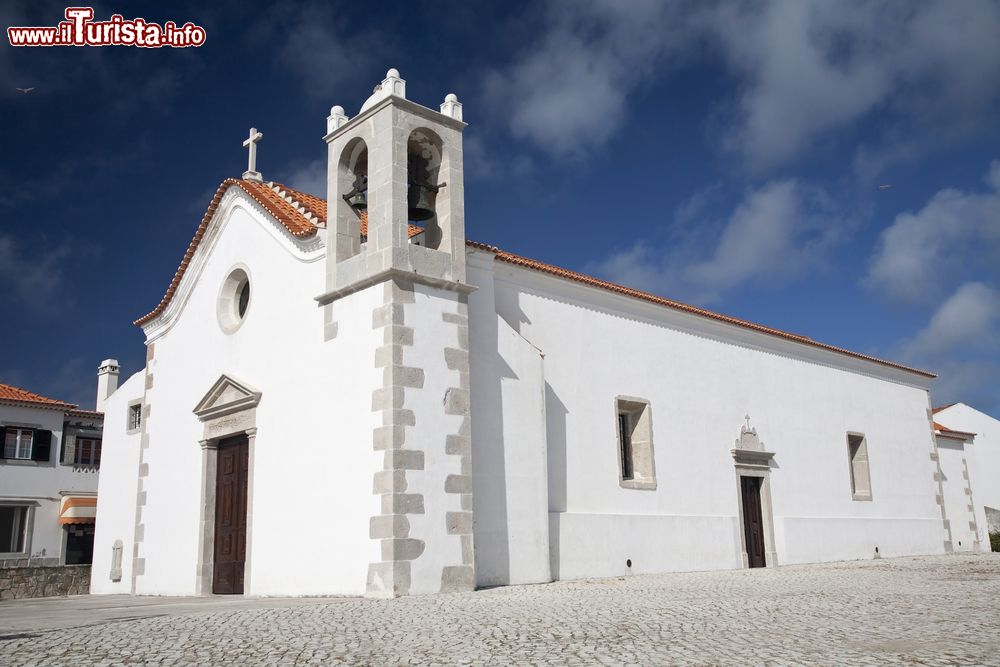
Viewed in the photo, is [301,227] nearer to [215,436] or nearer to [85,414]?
[215,436]

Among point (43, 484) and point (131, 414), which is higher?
point (131, 414)

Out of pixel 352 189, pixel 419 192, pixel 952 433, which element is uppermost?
pixel 352 189

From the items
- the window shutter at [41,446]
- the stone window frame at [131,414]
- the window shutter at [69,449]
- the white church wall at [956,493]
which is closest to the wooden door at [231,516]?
the stone window frame at [131,414]

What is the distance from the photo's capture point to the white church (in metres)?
11.4

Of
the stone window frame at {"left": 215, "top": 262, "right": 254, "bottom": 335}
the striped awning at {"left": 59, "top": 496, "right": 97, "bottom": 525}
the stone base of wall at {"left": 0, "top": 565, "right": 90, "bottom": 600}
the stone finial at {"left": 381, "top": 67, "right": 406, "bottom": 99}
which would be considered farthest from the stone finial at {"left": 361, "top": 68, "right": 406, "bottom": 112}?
the striped awning at {"left": 59, "top": 496, "right": 97, "bottom": 525}

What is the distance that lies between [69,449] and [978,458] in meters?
34.0

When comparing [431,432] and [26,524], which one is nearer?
[431,432]

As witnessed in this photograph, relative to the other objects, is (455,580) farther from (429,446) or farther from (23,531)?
(23,531)

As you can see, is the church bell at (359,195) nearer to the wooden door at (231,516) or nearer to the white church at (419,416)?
the white church at (419,416)

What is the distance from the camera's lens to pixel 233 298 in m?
15.6

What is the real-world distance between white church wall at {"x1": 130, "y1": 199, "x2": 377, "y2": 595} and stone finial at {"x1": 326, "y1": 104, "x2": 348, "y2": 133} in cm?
202

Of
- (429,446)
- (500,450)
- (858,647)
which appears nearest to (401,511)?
(429,446)

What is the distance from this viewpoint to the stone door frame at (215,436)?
13.7 m

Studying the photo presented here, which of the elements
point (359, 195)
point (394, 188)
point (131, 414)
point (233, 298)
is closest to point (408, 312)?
point (394, 188)
